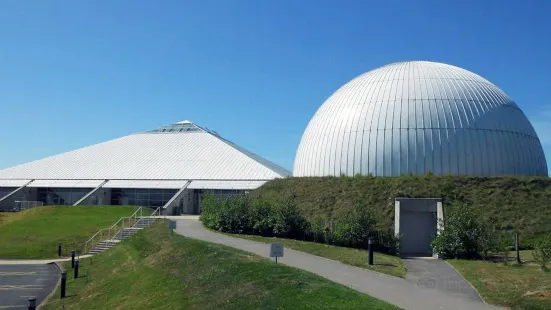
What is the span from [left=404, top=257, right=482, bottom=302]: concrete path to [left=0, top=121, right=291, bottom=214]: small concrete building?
3047 cm

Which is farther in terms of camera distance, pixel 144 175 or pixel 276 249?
pixel 144 175

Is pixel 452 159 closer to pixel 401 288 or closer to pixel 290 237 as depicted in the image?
pixel 290 237

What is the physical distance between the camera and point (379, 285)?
14.9m

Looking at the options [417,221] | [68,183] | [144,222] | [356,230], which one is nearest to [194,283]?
[356,230]

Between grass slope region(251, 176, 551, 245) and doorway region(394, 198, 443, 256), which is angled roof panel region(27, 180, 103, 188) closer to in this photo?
grass slope region(251, 176, 551, 245)

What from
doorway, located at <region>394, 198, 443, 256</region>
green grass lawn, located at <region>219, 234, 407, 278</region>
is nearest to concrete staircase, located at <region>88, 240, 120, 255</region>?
green grass lawn, located at <region>219, 234, 407, 278</region>

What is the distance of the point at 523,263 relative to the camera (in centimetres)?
2066

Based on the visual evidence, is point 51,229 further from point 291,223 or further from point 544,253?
point 544,253

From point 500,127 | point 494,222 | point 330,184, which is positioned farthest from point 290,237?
point 500,127

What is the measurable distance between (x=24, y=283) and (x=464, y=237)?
19944 millimetres

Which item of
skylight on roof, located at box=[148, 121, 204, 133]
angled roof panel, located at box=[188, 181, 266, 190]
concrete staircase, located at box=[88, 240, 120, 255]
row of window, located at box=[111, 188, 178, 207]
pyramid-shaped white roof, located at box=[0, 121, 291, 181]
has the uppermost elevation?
skylight on roof, located at box=[148, 121, 204, 133]

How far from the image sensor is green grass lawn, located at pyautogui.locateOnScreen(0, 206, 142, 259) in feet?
100

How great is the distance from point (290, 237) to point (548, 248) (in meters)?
12.6

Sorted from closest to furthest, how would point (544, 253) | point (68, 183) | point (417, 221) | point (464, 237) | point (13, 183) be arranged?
point (544, 253) → point (464, 237) → point (417, 221) → point (68, 183) → point (13, 183)
